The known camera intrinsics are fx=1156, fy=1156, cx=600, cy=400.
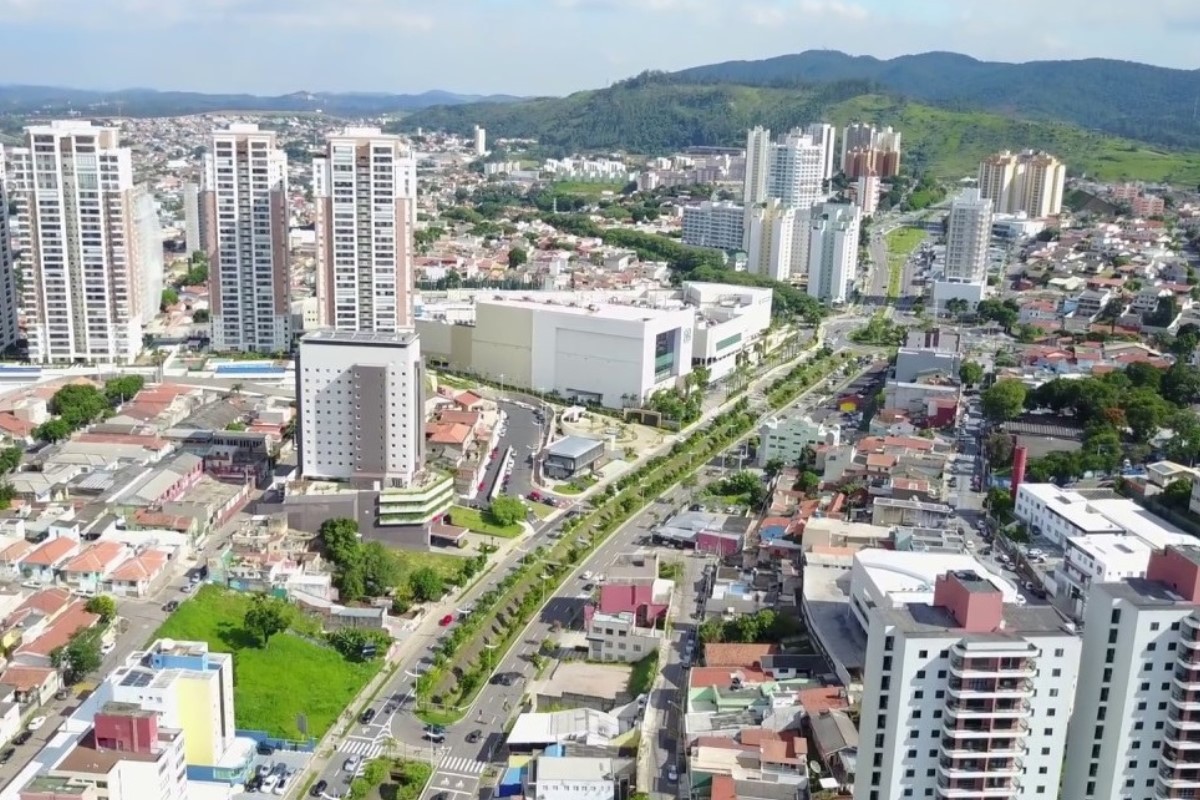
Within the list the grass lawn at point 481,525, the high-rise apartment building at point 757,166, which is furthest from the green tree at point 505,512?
the high-rise apartment building at point 757,166

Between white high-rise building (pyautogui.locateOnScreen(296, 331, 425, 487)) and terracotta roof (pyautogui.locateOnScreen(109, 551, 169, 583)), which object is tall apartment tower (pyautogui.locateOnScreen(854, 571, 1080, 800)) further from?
white high-rise building (pyautogui.locateOnScreen(296, 331, 425, 487))

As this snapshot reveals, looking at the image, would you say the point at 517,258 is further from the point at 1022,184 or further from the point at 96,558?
the point at 96,558

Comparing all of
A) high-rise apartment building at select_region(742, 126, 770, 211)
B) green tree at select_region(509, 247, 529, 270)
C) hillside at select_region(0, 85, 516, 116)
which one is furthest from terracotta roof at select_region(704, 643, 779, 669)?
hillside at select_region(0, 85, 516, 116)

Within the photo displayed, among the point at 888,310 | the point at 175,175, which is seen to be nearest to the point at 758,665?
the point at 888,310

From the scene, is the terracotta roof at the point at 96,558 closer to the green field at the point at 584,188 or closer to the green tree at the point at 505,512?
the green tree at the point at 505,512

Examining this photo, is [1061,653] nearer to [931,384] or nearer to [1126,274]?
[931,384]
